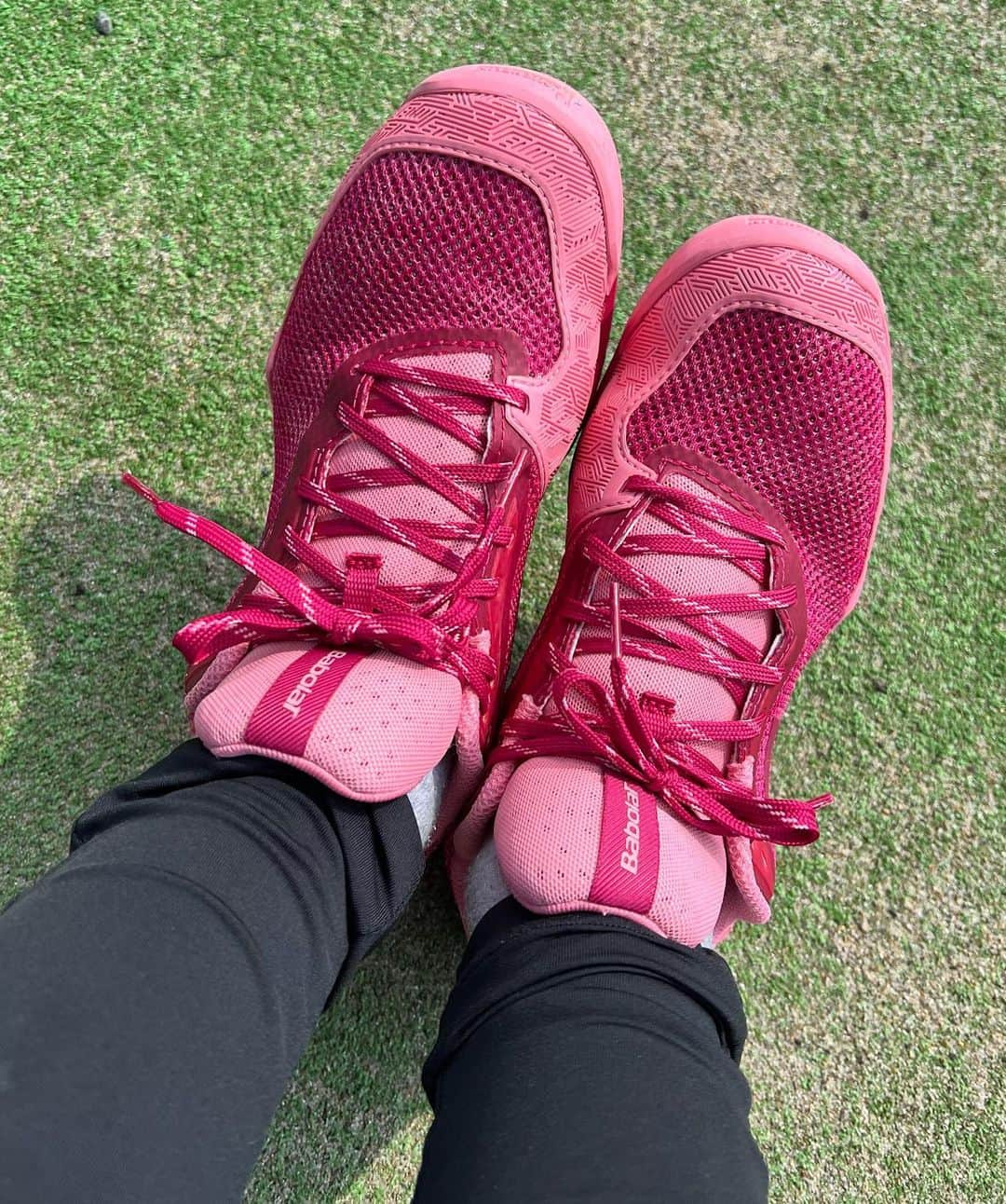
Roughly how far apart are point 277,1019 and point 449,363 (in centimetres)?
67

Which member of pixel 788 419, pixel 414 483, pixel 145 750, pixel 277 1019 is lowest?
pixel 145 750

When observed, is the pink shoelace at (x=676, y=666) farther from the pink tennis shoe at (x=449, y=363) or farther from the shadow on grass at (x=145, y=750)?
the shadow on grass at (x=145, y=750)

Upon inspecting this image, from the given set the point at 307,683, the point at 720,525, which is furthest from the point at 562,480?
the point at 307,683

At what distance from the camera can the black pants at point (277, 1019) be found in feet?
1.72

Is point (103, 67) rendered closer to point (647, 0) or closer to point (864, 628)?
point (647, 0)

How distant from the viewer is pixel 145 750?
1.06 metres

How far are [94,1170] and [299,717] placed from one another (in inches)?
12.7

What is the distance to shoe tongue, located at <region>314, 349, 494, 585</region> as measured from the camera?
0.91m

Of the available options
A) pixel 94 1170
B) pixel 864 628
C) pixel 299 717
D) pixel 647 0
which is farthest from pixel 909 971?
pixel 647 0

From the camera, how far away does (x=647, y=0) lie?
122 centimetres

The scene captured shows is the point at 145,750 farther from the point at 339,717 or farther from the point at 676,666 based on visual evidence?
the point at 676,666

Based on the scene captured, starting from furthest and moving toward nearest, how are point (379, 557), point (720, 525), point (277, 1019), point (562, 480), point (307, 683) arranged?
1. point (562, 480)
2. point (720, 525)
3. point (379, 557)
4. point (307, 683)
5. point (277, 1019)

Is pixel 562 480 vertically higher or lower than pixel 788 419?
lower

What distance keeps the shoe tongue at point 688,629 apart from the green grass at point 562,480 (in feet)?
0.59
